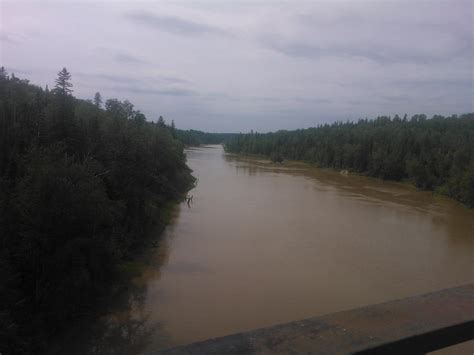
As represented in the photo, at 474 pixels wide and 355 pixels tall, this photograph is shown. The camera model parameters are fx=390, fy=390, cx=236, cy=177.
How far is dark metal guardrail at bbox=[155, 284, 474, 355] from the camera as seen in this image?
1246mm

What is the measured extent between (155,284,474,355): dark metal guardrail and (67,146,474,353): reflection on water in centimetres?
808

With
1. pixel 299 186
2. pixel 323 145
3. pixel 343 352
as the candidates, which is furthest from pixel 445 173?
pixel 343 352

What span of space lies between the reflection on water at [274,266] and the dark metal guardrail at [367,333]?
8.08 m

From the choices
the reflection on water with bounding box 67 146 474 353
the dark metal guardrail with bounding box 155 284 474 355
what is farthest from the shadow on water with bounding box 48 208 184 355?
the dark metal guardrail with bounding box 155 284 474 355

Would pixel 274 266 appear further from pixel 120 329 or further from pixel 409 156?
pixel 409 156

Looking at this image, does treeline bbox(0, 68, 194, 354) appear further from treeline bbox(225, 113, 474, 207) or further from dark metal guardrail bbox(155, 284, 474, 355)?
treeline bbox(225, 113, 474, 207)

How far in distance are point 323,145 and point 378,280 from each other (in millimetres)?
56112

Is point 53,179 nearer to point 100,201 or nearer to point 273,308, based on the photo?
point 100,201

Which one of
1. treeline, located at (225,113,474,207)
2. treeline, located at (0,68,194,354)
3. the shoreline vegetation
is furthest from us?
treeline, located at (225,113,474,207)

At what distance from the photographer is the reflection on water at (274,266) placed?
991cm

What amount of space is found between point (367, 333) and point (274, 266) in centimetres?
1269

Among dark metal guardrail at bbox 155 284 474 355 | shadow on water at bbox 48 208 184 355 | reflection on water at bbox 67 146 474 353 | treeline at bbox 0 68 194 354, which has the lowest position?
shadow on water at bbox 48 208 184 355

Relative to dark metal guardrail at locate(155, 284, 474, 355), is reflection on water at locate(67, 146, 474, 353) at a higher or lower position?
lower

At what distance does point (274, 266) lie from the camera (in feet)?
45.1
